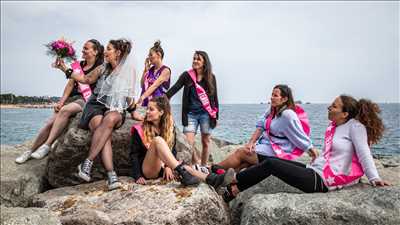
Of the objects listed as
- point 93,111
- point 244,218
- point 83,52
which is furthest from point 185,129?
point 244,218

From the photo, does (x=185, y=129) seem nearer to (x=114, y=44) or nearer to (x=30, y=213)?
(x=114, y=44)

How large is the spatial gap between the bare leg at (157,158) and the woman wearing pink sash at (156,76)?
1.84 meters

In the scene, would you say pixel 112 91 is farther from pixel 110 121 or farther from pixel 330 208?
pixel 330 208

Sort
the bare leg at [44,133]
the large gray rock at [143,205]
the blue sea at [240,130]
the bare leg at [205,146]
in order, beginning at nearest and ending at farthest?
the large gray rock at [143,205]
the bare leg at [44,133]
the bare leg at [205,146]
the blue sea at [240,130]

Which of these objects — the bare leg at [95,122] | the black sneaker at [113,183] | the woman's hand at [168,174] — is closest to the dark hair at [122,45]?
the bare leg at [95,122]

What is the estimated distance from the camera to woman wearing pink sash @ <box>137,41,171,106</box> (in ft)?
22.9

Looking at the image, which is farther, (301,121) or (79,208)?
(301,121)

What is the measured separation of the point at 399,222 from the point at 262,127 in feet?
8.56

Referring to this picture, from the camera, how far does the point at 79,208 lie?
15.9ft

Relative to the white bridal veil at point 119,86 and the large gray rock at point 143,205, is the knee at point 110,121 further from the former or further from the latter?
the large gray rock at point 143,205

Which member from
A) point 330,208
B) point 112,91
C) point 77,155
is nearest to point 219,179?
point 330,208

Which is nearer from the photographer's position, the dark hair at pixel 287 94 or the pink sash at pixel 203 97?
the dark hair at pixel 287 94

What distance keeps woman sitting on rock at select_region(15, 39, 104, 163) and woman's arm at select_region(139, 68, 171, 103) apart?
3.12ft

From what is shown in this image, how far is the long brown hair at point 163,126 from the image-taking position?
219 inches
